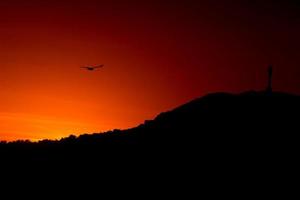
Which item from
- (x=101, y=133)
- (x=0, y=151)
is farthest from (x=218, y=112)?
(x=0, y=151)

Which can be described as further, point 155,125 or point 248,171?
point 155,125

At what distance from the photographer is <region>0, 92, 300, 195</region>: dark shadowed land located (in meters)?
44.1

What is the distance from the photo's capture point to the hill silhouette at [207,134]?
4741cm

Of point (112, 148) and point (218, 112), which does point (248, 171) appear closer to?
point (218, 112)

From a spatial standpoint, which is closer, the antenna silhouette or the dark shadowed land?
the dark shadowed land

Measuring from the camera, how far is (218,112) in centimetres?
5359

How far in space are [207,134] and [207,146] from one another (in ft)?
7.56

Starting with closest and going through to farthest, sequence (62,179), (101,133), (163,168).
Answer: (163,168)
(62,179)
(101,133)

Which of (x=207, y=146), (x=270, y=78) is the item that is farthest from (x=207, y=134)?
(x=270, y=78)

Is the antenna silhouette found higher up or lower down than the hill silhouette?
higher up

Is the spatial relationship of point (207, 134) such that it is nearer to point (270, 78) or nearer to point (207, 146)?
point (207, 146)

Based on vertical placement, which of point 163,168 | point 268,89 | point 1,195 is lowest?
point 1,195

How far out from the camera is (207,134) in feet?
167

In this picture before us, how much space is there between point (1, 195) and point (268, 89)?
30.6m
